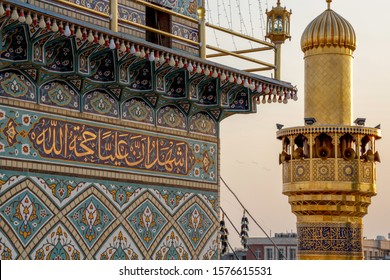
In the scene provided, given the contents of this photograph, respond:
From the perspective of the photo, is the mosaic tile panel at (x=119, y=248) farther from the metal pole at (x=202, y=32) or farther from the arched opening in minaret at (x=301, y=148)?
the arched opening in minaret at (x=301, y=148)

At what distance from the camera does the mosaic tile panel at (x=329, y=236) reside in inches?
875

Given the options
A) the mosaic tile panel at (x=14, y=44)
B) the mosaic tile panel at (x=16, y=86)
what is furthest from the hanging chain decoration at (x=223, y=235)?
the mosaic tile panel at (x=14, y=44)

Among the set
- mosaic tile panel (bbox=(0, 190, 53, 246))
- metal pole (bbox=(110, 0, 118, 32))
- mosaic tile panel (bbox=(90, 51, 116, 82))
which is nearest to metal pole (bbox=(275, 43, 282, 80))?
mosaic tile panel (bbox=(90, 51, 116, 82))

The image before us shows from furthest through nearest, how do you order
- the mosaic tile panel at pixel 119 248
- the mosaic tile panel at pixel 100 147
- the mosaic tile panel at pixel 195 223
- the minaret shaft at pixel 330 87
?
the minaret shaft at pixel 330 87, the mosaic tile panel at pixel 195 223, the mosaic tile panel at pixel 119 248, the mosaic tile panel at pixel 100 147

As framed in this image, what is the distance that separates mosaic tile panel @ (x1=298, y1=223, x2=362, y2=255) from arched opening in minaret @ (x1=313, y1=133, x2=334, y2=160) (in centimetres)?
150

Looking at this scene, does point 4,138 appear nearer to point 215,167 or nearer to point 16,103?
point 16,103

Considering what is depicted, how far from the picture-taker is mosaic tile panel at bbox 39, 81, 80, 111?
9.71 m

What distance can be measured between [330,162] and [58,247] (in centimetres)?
1362

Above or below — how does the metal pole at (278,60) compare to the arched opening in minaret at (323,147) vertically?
above

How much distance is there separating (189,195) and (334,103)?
1246cm

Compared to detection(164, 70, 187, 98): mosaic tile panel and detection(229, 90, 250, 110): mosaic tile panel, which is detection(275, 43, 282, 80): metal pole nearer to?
detection(229, 90, 250, 110): mosaic tile panel

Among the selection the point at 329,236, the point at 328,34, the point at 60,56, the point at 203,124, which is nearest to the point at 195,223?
the point at 203,124
